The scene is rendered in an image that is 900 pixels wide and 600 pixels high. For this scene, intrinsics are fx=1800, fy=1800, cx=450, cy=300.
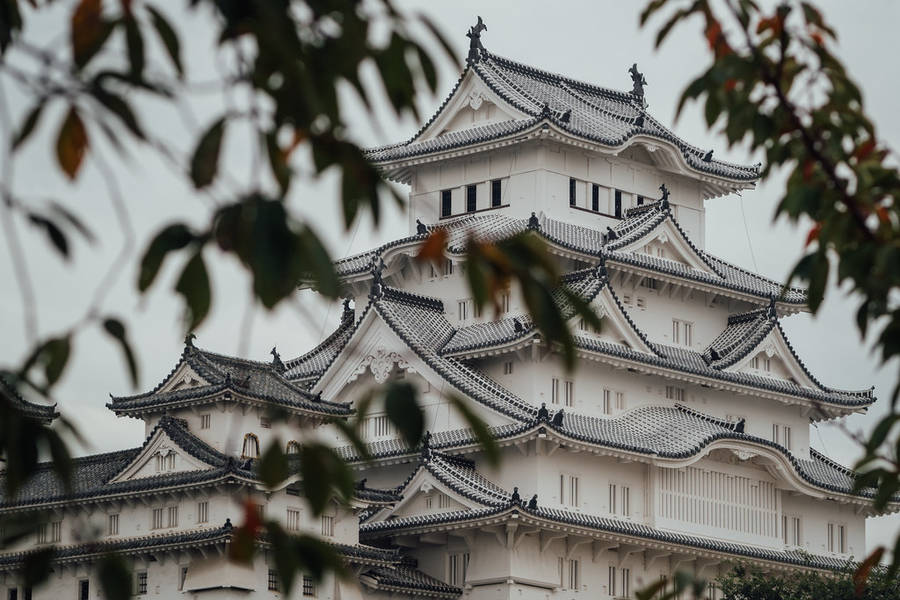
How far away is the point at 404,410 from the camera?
17.8 feet

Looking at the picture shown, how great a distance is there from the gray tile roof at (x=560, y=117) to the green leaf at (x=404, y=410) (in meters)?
42.4

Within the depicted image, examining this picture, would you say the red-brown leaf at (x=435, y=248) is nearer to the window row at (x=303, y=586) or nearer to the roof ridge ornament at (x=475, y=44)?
the window row at (x=303, y=586)

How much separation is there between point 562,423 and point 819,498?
31.3 feet

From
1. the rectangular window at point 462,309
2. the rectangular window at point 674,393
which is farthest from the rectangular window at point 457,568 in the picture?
the rectangular window at point 674,393

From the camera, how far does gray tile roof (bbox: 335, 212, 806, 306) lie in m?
47.7

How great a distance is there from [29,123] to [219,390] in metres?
36.1

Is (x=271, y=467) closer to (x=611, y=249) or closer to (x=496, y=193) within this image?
(x=611, y=249)

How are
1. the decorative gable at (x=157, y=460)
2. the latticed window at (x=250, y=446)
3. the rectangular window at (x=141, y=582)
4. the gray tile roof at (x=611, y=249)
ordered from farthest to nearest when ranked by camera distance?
the gray tile roof at (x=611, y=249)
the latticed window at (x=250, y=446)
the decorative gable at (x=157, y=460)
the rectangular window at (x=141, y=582)

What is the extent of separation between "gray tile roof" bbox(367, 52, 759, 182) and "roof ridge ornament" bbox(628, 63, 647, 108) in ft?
1.09

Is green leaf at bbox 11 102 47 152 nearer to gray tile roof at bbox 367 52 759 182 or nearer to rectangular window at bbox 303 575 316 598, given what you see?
rectangular window at bbox 303 575 316 598

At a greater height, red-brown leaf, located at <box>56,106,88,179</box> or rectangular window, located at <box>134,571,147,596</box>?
rectangular window, located at <box>134,571,147,596</box>

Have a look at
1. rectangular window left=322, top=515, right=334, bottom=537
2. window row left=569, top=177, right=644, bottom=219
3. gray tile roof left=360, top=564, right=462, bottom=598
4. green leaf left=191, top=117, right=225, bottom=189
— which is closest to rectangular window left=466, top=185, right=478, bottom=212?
window row left=569, top=177, right=644, bottom=219

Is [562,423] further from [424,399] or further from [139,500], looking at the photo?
[139,500]

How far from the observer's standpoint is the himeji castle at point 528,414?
Result: 41531 mm
